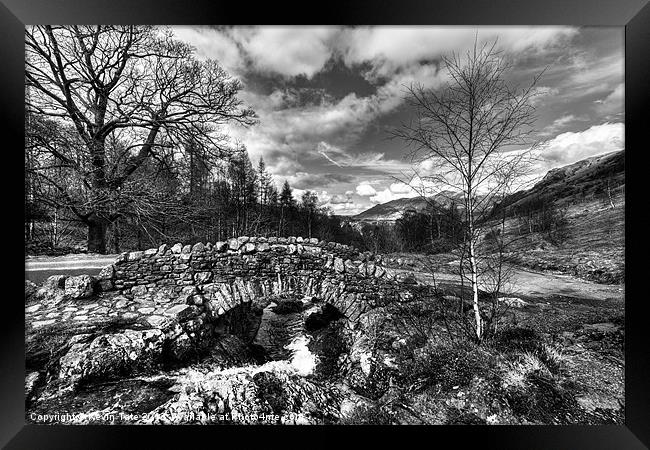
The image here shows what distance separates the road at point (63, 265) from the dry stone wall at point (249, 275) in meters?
0.29

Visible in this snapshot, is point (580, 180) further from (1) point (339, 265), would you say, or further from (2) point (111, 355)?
(2) point (111, 355)

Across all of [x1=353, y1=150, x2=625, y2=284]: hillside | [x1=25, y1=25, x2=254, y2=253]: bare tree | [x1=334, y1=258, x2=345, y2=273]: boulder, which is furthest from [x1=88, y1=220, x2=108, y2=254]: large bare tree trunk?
[x1=353, y1=150, x2=625, y2=284]: hillside

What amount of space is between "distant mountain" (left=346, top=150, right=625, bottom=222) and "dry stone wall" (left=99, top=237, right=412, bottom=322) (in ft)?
2.83

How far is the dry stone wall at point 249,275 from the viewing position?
121 inches

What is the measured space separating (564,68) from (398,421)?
16.9 ft

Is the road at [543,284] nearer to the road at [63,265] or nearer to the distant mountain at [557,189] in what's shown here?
the distant mountain at [557,189]

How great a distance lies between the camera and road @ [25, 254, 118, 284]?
2.80 meters

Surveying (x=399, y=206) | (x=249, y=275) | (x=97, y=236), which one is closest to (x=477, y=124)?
(x=399, y=206)

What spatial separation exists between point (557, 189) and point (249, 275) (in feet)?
18.3

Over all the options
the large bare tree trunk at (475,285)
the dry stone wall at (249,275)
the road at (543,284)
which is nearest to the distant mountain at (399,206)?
the large bare tree trunk at (475,285)

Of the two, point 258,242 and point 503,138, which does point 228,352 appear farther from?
point 503,138

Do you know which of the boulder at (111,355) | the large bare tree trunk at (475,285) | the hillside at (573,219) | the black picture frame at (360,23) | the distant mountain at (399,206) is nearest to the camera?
the black picture frame at (360,23)

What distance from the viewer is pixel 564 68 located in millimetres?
2740
